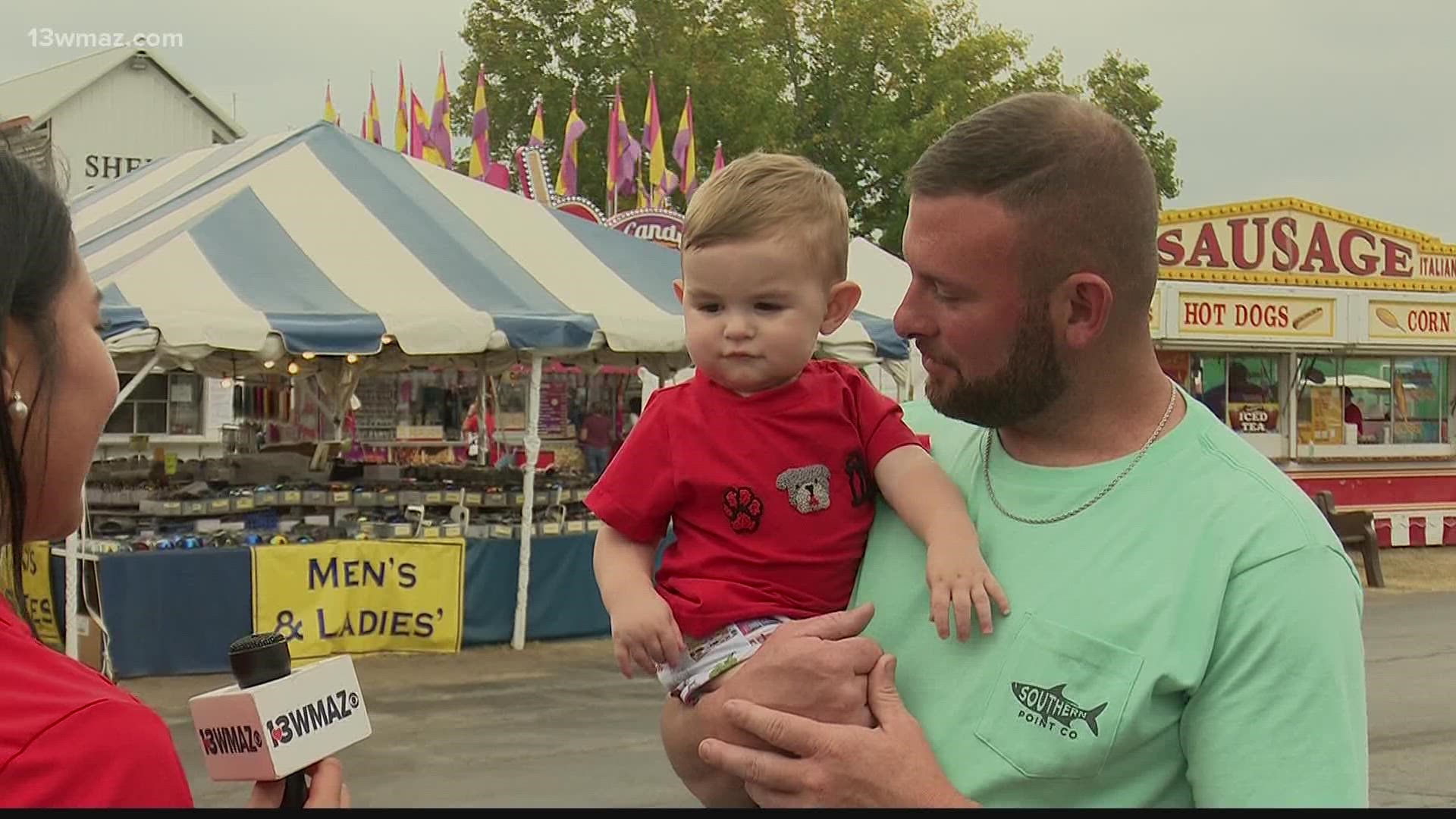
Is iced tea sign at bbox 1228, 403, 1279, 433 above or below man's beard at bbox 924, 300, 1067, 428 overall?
below

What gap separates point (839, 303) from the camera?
8.53 feet

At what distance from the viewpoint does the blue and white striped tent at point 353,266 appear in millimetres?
9523

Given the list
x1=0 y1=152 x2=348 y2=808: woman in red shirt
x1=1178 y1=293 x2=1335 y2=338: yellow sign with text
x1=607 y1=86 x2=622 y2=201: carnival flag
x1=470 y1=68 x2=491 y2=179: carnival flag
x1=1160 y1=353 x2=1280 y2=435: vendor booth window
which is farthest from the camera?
x1=607 y1=86 x2=622 y2=201: carnival flag

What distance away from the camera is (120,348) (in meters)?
9.00

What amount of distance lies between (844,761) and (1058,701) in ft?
A: 0.97

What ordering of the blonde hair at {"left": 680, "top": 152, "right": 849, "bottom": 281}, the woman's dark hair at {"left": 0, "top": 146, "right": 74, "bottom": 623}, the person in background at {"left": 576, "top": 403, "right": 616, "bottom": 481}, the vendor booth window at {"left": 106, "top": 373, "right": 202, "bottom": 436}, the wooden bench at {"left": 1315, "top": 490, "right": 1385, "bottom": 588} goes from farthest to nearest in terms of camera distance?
the vendor booth window at {"left": 106, "top": 373, "right": 202, "bottom": 436} → the person in background at {"left": 576, "top": 403, "right": 616, "bottom": 481} → the wooden bench at {"left": 1315, "top": 490, "right": 1385, "bottom": 588} → the blonde hair at {"left": 680, "top": 152, "right": 849, "bottom": 281} → the woman's dark hair at {"left": 0, "top": 146, "right": 74, "bottom": 623}

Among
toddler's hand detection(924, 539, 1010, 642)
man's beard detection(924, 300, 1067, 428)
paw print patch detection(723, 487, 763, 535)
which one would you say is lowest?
toddler's hand detection(924, 539, 1010, 642)

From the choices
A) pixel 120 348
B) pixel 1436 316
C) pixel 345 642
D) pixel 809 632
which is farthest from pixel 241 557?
pixel 1436 316

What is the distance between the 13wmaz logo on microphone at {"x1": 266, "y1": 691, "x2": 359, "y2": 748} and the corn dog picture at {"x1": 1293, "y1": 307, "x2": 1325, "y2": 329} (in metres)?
17.4

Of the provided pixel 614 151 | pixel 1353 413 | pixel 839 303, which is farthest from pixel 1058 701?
pixel 614 151

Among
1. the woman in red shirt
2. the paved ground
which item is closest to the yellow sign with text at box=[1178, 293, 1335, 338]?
the paved ground

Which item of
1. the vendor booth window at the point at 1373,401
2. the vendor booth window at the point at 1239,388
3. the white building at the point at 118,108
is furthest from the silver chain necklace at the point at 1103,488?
the white building at the point at 118,108

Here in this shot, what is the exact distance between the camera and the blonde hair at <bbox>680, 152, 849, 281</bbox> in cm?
244

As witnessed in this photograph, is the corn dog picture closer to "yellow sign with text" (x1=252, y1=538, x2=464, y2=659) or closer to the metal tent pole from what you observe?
the metal tent pole
